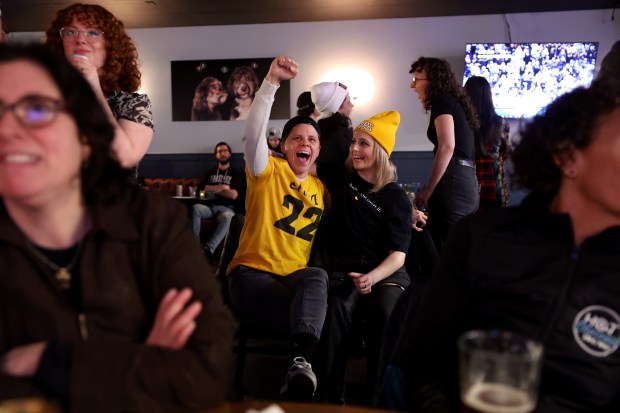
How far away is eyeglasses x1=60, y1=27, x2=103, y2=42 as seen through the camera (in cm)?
167

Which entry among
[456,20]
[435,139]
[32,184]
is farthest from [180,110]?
[32,184]

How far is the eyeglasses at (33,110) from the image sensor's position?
2.88ft

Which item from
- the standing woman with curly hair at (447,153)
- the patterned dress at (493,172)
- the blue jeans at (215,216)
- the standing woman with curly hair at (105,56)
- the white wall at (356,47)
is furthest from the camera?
the white wall at (356,47)

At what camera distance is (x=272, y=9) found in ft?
20.8

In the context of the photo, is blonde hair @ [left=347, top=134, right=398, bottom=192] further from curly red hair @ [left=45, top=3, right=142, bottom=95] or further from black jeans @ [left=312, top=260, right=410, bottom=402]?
curly red hair @ [left=45, top=3, right=142, bottom=95]

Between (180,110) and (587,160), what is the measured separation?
6.77 meters

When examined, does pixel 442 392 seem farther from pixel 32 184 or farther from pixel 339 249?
pixel 339 249

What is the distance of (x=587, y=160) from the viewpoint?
1119mm

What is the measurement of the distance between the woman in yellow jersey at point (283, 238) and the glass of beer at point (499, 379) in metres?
1.35

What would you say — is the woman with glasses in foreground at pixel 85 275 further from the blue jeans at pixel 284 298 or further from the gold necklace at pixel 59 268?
the blue jeans at pixel 284 298

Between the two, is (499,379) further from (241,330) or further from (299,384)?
(241,330)

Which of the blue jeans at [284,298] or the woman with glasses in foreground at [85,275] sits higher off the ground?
the woman with glasses in foreground at [85,275]

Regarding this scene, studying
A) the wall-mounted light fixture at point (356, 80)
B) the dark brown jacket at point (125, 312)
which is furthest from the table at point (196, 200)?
the dark brown jacket at point (125, 312)

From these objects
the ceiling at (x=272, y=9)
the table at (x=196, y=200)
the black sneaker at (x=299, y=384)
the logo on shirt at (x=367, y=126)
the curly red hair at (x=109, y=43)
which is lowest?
the black sneaker at (x=299, y=384)
